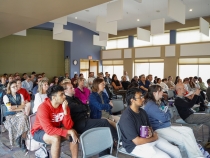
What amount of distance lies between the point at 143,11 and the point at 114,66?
5.63 m

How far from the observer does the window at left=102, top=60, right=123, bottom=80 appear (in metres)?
14.1

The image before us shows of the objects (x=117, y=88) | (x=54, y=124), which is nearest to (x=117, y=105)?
(x=54, y=124)

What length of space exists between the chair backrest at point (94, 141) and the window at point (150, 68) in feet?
33.8

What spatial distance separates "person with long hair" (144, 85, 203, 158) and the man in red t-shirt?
3.81ft

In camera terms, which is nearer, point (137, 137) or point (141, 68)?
point (137, 137)

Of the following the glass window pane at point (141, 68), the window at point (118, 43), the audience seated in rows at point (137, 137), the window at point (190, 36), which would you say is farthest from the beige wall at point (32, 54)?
the audience seated in rows at point (137, 137)

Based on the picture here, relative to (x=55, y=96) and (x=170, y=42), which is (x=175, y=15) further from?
(x=170, y=42)

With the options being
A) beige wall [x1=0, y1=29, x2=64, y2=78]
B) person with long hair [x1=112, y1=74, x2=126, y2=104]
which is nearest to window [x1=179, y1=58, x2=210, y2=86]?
person with long hair [x1=112, y1=74, x2=126, y2=104]

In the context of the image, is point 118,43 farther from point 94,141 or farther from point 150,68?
point 94,141

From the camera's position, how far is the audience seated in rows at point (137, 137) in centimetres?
216

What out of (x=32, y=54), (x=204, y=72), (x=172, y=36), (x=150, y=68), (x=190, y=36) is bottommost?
(x=204, y=72)

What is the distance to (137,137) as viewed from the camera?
7.06 ft

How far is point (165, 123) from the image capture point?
2.83m

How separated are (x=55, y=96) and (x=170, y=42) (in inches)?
405
